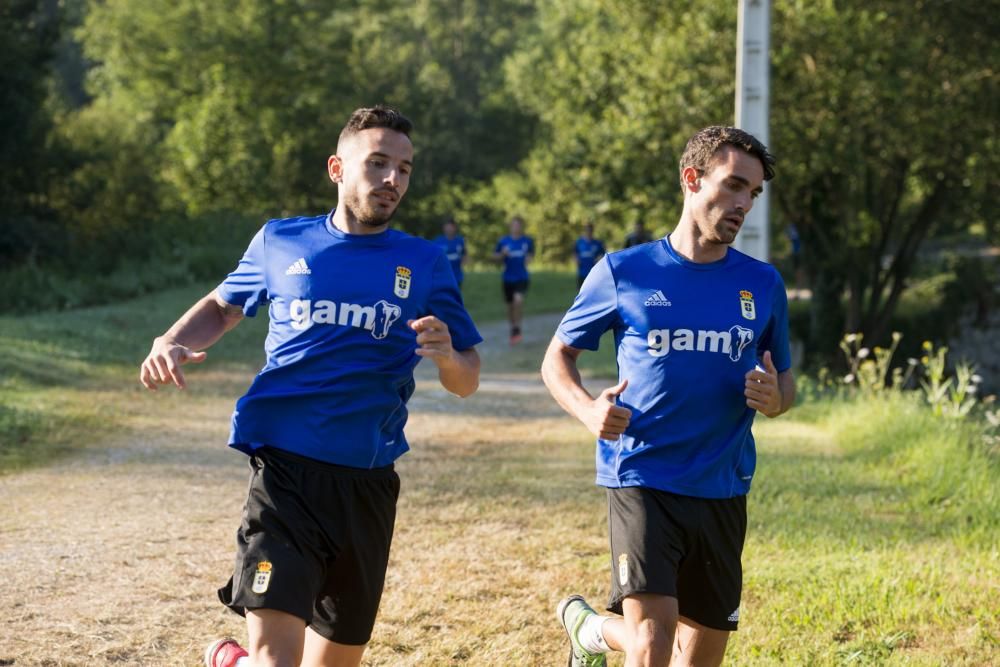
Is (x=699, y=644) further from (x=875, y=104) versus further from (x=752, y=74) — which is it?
(x=875, y=104)

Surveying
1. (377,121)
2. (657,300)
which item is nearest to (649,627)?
(657,300)

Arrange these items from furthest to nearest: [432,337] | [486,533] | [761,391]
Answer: [486,533] → [761,391] → [432,337]

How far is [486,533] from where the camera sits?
8281 mm

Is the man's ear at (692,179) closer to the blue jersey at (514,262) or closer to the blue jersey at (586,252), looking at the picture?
the blue jersey at (514,262)

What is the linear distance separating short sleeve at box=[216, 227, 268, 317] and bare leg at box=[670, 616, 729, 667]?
5.96 ft

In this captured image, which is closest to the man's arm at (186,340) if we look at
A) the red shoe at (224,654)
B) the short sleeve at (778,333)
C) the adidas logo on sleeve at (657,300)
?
the red shoe at (224,654)

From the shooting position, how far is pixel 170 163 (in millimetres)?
41438

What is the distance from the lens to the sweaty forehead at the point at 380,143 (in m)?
4.32

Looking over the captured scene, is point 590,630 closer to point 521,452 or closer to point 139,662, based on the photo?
point 139,662

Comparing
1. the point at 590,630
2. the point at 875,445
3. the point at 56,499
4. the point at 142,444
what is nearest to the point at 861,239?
the point at 875,445

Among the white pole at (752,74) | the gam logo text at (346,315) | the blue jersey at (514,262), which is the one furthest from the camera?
the blue jersey at (514,262)

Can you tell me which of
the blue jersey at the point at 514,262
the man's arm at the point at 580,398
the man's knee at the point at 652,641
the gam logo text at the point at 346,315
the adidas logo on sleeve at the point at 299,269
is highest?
the adidas logo on sleeve at the point at 299,269

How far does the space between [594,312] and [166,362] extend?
1450 mm

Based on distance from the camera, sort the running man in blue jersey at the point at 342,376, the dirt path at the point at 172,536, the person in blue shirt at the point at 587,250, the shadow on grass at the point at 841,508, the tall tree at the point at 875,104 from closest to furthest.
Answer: the running man in blue jersey at the point at 342,376, the dirt path at the point at 172,536, the shadow on grass at the point at 841,508, the tall tree at the point at 875,104, the person in blue shirt at the point at 587,250
